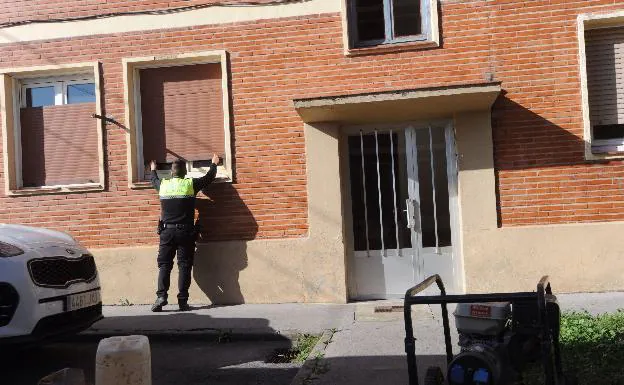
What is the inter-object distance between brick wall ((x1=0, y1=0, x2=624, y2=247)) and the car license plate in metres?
2.46

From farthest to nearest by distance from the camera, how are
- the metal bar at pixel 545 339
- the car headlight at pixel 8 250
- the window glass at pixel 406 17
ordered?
the window glass at pixel 406 17, the car headlight at pixel 8 250, the metal bar at pixel 545 339

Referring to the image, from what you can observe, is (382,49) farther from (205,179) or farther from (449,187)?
(205,179)

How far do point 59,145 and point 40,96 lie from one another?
0.86m

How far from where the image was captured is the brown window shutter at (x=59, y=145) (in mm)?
8258

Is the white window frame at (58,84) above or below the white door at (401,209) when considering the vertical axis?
above

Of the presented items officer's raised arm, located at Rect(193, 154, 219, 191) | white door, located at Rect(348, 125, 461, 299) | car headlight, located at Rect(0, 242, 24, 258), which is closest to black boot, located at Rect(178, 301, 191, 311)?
officer's raised arm, located at Rect(193, 154, 219, 191)

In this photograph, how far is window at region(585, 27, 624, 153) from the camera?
7.42 m

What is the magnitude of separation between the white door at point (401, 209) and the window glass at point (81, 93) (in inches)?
157

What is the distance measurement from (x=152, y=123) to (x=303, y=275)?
314 centimetres

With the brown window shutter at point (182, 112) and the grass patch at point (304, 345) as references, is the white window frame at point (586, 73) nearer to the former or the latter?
the grass patch at point (304, 345)

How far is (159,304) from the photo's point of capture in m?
7.43

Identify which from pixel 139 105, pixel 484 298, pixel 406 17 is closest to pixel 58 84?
pixel 139 105

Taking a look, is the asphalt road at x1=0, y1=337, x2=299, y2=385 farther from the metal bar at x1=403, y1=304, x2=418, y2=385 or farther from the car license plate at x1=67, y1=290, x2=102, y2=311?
the metal bar at x1=403, y1=304, x2=418, y2=385

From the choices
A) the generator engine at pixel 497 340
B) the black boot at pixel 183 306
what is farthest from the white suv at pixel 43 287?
the generator engine at pixel 497 340
